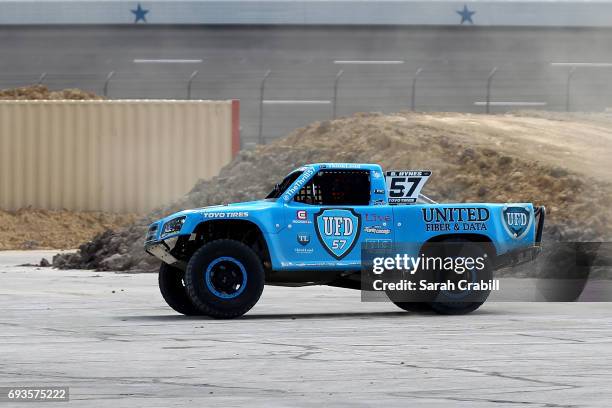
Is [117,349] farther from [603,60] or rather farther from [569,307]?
[603,60]

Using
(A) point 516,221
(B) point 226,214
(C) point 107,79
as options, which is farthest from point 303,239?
(C) point 107,79

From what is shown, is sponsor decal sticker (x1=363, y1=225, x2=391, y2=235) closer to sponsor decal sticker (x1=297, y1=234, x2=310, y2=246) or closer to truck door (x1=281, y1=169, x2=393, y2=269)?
truck door (x1=281, y1=169, x2=393, y2=269)

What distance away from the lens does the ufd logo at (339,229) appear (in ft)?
51.2

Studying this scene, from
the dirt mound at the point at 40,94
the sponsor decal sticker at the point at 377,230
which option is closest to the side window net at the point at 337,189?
the sponsor decal sticker at the point at 377,230

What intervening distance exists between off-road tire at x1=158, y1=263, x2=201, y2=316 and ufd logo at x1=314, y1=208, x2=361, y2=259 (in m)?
1.88

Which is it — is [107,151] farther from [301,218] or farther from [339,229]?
[339,229]

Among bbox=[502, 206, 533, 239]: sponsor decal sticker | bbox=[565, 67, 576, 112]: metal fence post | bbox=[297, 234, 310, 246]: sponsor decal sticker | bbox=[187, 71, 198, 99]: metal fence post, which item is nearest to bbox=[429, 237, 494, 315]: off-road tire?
bbox=[502, 206, 533, 239]: sponsor decal sticker

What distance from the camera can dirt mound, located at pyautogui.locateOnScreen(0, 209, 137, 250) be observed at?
35344mm

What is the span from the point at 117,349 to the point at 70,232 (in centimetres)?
2437

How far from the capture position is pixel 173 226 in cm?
1568

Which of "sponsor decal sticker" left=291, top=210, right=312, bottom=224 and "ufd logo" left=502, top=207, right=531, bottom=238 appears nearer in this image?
"sponsor decal sticker" left=291, top=210, right=312, bottom=224

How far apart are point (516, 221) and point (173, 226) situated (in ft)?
13.1

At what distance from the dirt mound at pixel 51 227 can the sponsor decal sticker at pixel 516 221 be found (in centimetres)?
2082

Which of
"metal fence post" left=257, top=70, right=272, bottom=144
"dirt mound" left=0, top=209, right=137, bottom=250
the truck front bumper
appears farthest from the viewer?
"metal fence post" left=257, top=70, right=272, bottom=144
